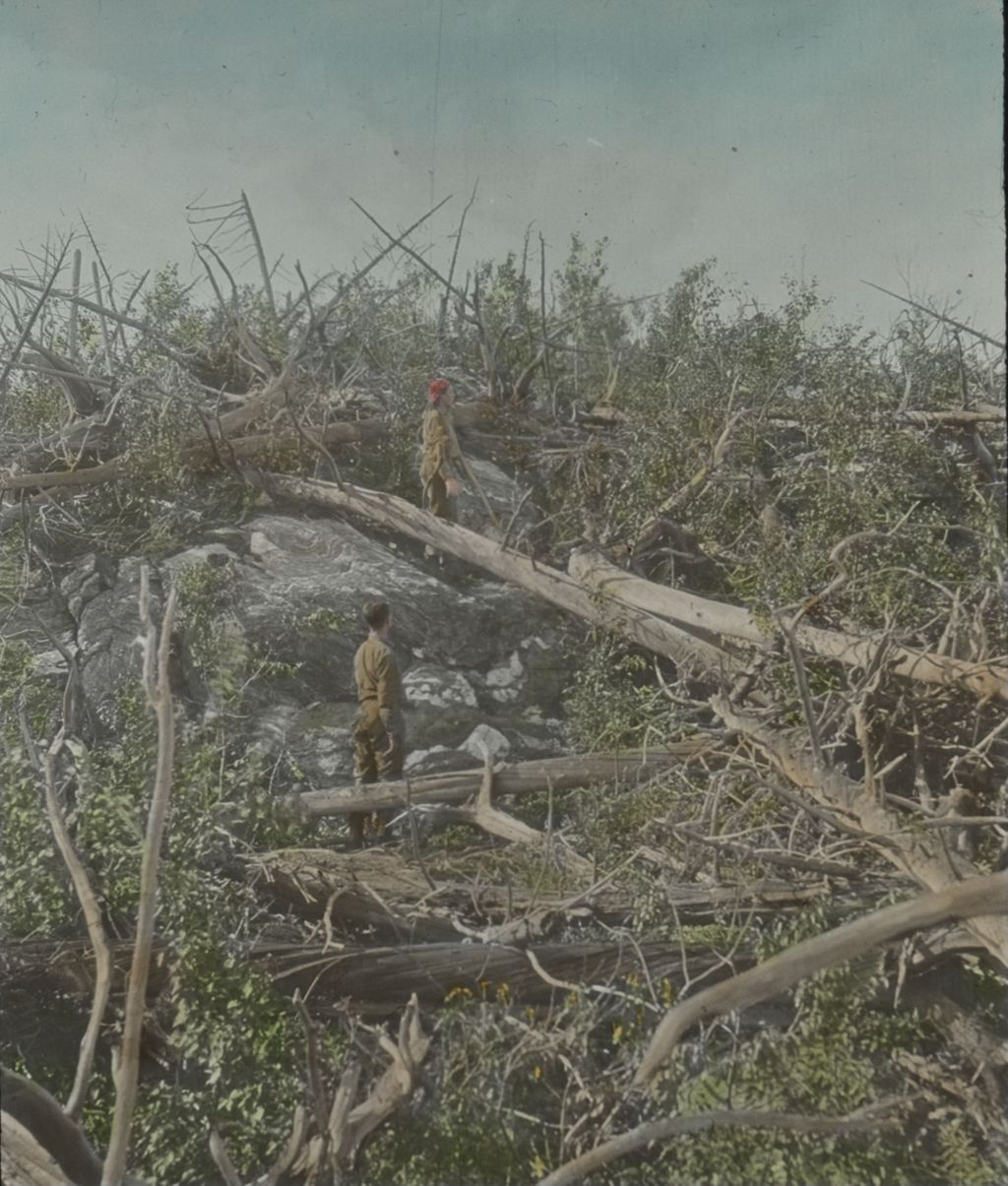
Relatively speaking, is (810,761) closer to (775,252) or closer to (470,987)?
(470,987)

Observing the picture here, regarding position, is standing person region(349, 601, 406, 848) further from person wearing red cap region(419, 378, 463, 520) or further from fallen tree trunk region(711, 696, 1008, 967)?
fallen tree trunk region(711, 696, 1008, 967)

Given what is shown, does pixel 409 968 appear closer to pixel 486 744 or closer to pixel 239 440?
pixel 486 744

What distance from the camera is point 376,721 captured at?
3.49m

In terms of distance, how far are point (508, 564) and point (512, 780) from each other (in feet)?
2.97

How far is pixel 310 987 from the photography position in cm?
310

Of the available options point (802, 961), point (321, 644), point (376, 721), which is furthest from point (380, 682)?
point (802, 961)

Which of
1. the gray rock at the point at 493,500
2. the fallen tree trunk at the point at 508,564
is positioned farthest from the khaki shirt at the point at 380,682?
the gray rock at the point at 493,500

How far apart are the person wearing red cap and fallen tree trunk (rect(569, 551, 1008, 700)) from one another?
1.83 ft

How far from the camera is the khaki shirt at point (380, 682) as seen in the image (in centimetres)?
349

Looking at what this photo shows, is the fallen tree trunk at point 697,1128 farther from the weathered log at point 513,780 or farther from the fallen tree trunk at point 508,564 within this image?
the fallen tree trunk at point 508,564

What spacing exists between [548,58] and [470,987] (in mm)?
2931

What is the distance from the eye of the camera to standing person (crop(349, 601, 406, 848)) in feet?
11.3

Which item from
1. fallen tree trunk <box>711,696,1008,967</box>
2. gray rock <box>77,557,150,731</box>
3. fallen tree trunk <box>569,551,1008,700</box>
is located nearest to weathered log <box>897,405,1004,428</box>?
fallen tree trunk <box>569,551,1008,700</box>

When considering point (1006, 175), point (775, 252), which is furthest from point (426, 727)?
point (1006, 175)
